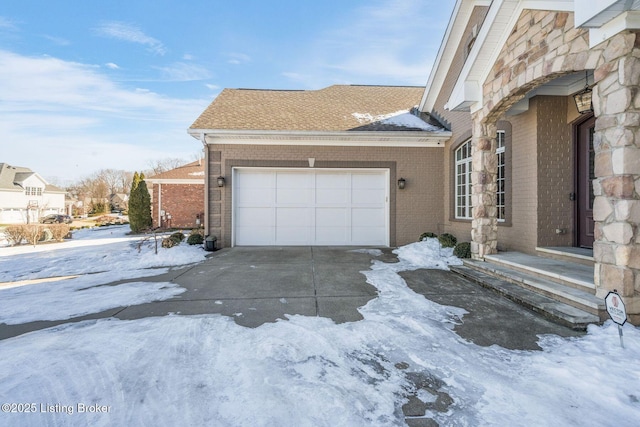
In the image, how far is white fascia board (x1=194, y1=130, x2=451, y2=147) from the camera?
334 inches

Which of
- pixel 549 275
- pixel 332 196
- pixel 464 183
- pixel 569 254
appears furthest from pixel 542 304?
pixel 332 196

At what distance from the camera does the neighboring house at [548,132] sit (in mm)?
3107

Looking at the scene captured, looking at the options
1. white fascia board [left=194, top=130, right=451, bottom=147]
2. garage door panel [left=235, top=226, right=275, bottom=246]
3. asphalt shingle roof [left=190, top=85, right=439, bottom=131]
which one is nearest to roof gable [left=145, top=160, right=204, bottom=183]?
asphalt shingle roof [left=190, top=85, right=439, bottom=131]

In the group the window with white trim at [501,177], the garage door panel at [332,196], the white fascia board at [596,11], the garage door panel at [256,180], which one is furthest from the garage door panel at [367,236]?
the white fascia board at [596,11]

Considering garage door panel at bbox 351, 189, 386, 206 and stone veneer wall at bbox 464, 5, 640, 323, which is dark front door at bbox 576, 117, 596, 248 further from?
garage door panel at bbox 351, 189, 386, 206

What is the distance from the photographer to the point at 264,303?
4062mm

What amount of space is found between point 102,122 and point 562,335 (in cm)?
2924

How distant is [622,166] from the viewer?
310cm

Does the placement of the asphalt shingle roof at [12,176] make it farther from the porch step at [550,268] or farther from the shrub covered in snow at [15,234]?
the porch step at [550,268]

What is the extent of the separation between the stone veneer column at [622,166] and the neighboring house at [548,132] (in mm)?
11

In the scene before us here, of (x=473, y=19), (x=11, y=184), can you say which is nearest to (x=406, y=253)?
(x=473, y=19)

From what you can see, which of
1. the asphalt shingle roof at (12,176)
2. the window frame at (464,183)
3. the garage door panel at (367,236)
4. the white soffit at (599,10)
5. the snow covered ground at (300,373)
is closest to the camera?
the snow covered ground at (300,373)

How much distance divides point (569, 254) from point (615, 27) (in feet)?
11.6

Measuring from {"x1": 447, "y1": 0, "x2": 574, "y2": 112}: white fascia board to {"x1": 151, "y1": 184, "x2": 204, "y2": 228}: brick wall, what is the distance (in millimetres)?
15170
